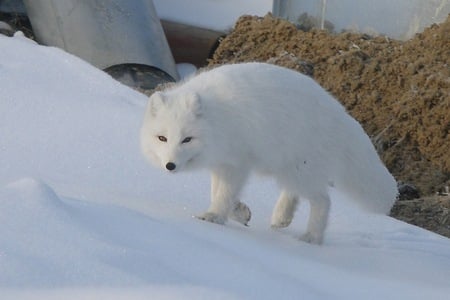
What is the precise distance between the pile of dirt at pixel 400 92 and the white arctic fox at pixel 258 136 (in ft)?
3.67

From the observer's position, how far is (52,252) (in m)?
2.51

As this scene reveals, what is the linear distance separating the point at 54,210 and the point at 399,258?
1.68 m

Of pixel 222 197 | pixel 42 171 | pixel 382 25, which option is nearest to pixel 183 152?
pixel 222 197

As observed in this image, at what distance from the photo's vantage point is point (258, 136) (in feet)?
12.7

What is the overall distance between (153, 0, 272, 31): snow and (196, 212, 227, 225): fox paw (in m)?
4.48

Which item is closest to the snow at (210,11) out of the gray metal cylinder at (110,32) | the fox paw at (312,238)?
the gray metal cylinder at (110,32)

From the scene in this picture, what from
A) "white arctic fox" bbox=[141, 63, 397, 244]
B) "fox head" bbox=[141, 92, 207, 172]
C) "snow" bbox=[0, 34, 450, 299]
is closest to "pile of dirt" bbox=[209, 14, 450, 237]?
"snow" bbox=[0, 34, 450, 299]

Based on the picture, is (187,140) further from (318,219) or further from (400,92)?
(400,92)

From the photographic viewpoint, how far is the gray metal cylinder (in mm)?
7156

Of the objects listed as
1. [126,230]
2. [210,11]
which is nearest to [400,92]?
[210,11]

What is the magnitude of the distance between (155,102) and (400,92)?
2587 millimetres

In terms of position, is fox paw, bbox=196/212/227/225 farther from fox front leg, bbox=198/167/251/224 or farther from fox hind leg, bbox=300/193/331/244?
fox hind leg, bbox=300/193/331/244

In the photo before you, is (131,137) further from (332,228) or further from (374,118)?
(374,118)

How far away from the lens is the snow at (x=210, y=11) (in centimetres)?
845
